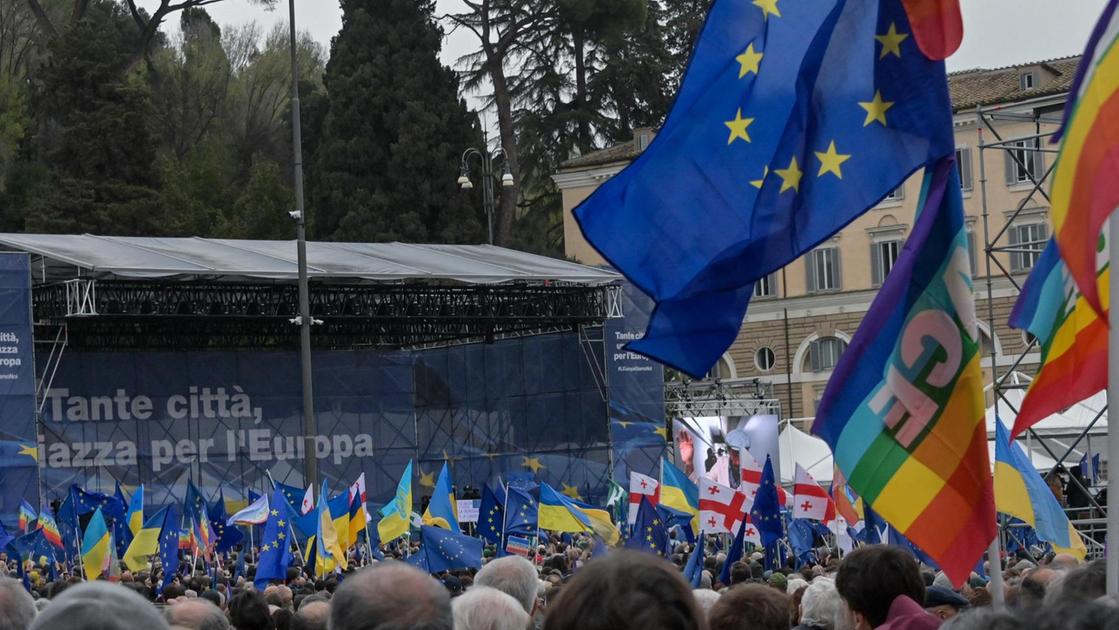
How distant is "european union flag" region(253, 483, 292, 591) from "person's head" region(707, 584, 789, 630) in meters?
11.4

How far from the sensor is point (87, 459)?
33.3 m

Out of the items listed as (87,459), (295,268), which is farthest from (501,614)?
(87,459)

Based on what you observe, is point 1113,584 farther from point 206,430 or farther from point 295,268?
point 206,430

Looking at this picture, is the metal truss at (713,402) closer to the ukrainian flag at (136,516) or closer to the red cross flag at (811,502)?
the ukrainian flag at (136,516)

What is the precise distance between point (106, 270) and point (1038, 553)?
15953 mm

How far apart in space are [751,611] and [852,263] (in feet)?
161

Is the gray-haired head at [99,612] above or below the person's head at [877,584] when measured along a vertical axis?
above

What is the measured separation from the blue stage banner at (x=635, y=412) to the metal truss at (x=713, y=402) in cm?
160

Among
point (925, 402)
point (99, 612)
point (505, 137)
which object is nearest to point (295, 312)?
point (505, 137)

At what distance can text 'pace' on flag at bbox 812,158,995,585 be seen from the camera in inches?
211

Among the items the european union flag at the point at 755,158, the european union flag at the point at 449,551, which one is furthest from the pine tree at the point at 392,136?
the european union flag at the point at 755,158

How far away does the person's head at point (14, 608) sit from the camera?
11.8 ft

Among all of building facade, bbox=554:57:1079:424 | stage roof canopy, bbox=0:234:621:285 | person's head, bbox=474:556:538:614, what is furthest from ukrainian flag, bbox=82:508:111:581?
building facade, bbox=554:57:1079:424

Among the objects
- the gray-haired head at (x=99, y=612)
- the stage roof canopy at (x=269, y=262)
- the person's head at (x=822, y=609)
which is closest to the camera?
the gray-haired head at (x=99, y=612)
